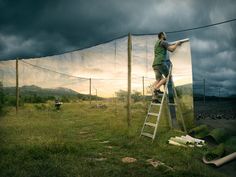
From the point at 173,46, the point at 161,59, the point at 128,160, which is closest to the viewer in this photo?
the point at 128,160

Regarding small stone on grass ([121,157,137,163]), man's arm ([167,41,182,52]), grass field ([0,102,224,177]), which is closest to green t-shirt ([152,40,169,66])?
man's arm ([167,41,182,52])

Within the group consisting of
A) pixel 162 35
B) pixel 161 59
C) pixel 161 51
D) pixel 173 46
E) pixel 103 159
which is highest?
pixel 162 35

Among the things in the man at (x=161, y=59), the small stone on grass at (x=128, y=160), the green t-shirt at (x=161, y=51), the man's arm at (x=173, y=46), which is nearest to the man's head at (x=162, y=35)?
the man at (x=161, y=59)

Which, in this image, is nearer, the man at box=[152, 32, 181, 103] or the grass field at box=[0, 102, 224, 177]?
the grass field at box=[0, 102, 224, 177]

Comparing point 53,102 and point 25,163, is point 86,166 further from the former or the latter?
point 53,102

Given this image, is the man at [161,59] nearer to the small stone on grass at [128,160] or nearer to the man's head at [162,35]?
the man's head at [162,35]

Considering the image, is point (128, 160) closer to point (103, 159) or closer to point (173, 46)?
point (103, 159)

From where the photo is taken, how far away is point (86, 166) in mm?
4086

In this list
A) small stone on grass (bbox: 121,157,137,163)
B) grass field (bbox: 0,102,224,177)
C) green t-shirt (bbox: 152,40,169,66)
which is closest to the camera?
grass field (bbox: 0,102,224,177)

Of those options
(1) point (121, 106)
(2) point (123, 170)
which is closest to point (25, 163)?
(2) point (123, 170)

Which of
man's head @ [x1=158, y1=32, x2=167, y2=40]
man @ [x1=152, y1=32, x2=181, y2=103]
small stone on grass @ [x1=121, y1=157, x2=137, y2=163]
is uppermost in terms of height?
man's head @ [x1=158, y1=32, x2=167, y2=40]

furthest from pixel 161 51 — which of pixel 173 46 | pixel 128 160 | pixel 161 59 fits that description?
pixel 128 160

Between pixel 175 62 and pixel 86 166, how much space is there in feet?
14.5

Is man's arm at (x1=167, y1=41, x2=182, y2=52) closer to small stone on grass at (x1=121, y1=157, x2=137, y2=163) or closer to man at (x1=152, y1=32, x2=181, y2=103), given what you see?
man at (x1=152, y1=32, x2=181, y2=103)
